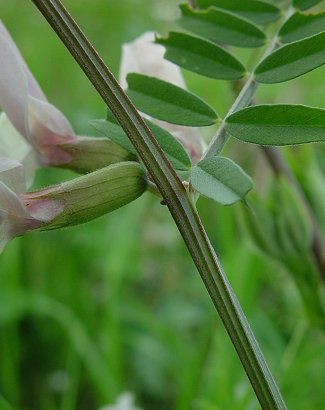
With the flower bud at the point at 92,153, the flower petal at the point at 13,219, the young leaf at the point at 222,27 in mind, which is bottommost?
the flower petal at the point at 13,219

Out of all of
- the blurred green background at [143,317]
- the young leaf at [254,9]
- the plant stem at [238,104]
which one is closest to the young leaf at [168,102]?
the plant stem at [238,104]

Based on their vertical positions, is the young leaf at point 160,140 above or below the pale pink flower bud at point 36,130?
below

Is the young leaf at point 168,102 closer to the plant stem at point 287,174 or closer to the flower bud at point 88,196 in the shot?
the flower bud at point 88,196

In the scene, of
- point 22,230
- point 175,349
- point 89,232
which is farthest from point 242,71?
point 89,232

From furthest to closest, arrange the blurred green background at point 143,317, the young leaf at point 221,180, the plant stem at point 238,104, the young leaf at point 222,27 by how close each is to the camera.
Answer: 1. the blurred green background at point 143,317
2. the young leaf at point 222,27
3. the plant stem at point 238,104
4. the young leaf at point 221,180

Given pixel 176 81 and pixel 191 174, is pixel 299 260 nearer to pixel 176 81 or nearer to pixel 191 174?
pixel 176 81

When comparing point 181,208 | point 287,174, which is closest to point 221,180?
point 181,208

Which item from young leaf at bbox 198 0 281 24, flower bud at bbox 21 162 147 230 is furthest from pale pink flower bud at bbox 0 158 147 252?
young leaf at bbox 198 0 281 24
